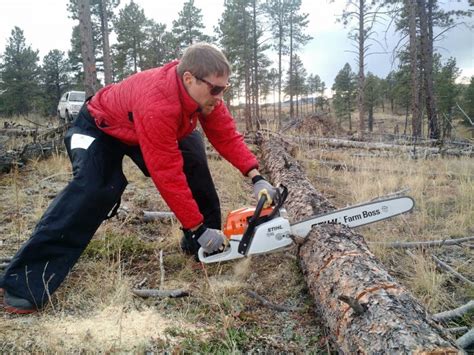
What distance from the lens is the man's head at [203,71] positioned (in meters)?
2.26

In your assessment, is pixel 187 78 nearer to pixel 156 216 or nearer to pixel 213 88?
pixel 213 88

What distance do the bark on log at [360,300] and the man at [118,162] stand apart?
585mm

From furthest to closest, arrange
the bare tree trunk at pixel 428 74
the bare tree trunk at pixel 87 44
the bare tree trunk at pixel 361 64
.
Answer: the bare tree trunk at pixel 361 64 < the bare tree trunk at pixel 428 74 < the bare tree trunk at pixel 87 44

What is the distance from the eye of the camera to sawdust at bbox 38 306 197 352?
73.4 inches

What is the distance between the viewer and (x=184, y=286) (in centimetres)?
263

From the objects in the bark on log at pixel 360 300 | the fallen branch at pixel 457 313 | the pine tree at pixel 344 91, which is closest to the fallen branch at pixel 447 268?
the fallen branch at pixel 457 313

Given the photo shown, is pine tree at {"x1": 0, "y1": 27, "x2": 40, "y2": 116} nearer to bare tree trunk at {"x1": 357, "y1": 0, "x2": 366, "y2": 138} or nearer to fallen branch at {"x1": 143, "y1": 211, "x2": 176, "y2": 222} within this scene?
bare tree trunk at {"x1": 357, "y1": 0, "x2": 366, "y2": 138}

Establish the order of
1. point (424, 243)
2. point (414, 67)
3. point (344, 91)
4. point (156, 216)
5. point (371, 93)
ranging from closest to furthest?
point (424, 243) → point (156, 216) → point (414, 67) → point (371, 93) → point (344, 91)

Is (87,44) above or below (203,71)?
above

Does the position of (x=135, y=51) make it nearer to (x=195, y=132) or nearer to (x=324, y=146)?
(x=324, y=146)

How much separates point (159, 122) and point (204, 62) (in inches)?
19.3

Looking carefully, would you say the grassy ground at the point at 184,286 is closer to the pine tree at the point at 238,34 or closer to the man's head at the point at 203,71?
the man's head at the point at 203,71

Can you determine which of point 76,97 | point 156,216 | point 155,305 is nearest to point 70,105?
point 76,97

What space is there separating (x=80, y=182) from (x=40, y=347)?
1.06m
